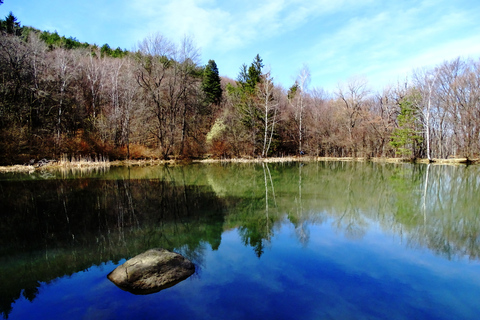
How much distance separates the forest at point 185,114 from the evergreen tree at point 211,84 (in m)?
3.60

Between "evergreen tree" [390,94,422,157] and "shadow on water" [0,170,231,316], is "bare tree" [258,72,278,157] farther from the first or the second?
"shadow on water" [0,170,231,316]

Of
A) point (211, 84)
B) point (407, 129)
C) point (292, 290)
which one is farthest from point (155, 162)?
point (407, 129)

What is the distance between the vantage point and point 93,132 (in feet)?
94.9

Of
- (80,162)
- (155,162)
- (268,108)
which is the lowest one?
(155,162)

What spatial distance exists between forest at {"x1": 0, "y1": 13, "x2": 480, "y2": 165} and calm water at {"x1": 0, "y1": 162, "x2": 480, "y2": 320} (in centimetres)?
1576

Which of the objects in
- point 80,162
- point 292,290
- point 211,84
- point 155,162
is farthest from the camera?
point 211,84

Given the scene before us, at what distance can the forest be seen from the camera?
2362 centimetres

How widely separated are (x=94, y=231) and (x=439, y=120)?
3670cm

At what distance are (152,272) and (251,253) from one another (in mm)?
2076

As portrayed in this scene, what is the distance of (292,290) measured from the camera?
4.39 m

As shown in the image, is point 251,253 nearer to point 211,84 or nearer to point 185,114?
point 185,114

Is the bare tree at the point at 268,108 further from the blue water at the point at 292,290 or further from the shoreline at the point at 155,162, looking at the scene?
the blue water at the point at 292,290

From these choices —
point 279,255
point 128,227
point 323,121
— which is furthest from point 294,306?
point 323,121

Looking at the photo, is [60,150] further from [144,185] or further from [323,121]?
[323,121]
